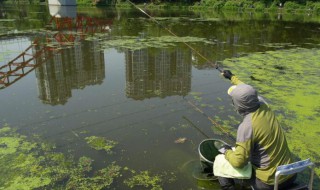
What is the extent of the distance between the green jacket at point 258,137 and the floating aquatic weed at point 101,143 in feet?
6.65

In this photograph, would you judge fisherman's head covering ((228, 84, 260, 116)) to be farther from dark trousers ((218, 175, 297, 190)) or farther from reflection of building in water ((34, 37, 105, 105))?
reflection of building in water ((34, 37, 105, 105))

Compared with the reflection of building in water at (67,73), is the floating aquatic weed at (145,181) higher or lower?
lower

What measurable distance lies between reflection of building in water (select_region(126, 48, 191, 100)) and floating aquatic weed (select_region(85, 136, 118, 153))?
174 centimetres

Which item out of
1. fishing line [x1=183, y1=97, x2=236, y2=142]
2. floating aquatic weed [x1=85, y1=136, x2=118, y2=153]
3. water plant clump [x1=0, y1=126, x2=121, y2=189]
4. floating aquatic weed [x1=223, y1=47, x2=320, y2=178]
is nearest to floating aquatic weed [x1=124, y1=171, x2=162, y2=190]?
water plant clump [x1=0, y1=126, x2=121, y2=189]

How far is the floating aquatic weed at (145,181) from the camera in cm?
322

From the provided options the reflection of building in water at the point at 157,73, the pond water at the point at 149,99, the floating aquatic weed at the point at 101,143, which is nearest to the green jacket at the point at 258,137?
the pond water at the point at 149,99

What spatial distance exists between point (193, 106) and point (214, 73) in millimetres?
2506

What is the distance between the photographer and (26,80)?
23.1 feet

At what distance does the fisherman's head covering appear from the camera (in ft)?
7.54

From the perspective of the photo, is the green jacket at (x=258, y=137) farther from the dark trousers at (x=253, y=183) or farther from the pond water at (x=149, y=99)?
the pond water at (x=149, y=99)

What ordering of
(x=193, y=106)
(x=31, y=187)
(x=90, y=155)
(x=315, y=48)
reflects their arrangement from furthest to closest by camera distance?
1. (x=315, y=48)
2. (x=193, y=106)
3. (x=90, y=155)
4. (x=31, y=187)

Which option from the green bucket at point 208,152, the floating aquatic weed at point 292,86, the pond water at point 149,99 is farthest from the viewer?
the floating aquatic weed at point 292,86

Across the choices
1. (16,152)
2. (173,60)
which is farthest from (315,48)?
(16,152)

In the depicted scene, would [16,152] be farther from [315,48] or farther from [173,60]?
[315,48]
